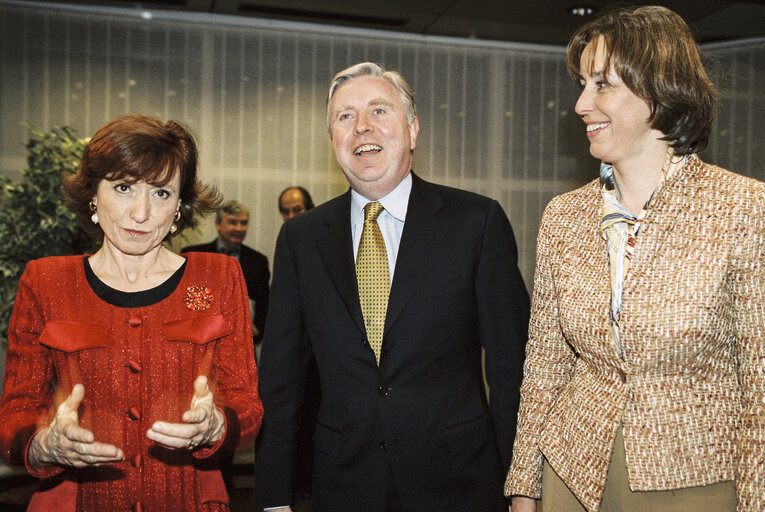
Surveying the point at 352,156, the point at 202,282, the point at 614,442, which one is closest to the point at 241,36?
the point at 352,156

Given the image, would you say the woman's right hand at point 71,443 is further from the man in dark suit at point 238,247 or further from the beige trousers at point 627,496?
the man in dark suit at point 238,247

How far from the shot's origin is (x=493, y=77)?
22.4 ft

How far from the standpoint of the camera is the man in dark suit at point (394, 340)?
6.05 ft

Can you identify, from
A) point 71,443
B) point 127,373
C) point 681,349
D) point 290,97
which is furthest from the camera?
point 290,97

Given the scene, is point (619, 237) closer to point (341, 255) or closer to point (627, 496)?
point (627, 496)

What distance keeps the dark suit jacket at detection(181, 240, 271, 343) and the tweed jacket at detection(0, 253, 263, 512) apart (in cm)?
325

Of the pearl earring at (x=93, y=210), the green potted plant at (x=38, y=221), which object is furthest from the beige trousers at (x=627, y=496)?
the green potted plant at (x=38, y=221)

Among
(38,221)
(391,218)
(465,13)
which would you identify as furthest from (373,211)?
(465,13)

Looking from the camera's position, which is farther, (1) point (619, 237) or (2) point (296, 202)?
(2) point (296, 202)

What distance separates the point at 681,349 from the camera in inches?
56.1

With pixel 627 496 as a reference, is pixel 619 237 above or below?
above

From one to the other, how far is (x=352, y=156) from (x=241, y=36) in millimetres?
4630

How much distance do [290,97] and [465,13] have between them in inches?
69.1

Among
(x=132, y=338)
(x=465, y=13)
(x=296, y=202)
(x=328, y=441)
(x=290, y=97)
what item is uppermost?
(x=465, y=13)
